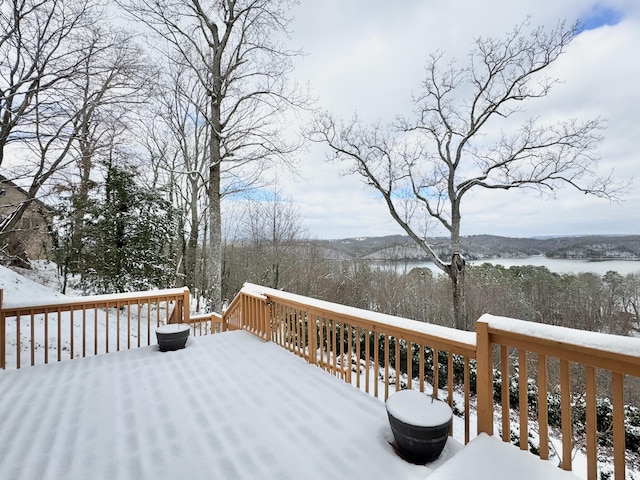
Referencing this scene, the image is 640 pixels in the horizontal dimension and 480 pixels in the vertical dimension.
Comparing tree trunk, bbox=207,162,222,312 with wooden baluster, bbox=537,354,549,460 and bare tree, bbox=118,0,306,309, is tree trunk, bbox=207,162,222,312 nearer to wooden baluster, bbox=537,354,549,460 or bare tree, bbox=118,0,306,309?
bare tree, bbox=118,0,306,309

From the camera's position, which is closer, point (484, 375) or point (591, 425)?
point (591, 425)

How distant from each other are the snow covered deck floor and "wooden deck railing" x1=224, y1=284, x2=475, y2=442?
240 millimetres

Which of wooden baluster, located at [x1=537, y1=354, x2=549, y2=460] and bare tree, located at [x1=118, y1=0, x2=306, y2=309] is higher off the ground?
bare tree, located at [x1=118, y1=0, x2=306, y2=309]

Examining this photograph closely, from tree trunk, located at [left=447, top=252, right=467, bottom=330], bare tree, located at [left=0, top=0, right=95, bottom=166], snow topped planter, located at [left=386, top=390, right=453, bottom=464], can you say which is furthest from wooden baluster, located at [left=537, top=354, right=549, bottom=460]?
tree trunk, located at [left=447, top=252, right=467, bottom=330]

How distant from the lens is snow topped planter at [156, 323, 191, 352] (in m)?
3.97

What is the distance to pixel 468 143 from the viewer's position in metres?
10.8

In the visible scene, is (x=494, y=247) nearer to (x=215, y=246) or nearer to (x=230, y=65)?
(x=215, y=246)

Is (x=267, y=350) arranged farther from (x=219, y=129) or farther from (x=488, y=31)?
(x=488, y=31)

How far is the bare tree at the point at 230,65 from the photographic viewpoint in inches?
303

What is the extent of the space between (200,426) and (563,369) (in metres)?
2.54

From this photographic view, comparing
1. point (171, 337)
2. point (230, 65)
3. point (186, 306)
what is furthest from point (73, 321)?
point (230, 65)

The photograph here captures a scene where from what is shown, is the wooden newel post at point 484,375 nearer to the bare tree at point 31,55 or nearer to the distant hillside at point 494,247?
the bare tree at point 31,55

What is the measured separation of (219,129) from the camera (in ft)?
27.3

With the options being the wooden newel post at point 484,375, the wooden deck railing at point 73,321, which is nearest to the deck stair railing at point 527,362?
the wooden newel post at point 484,375
